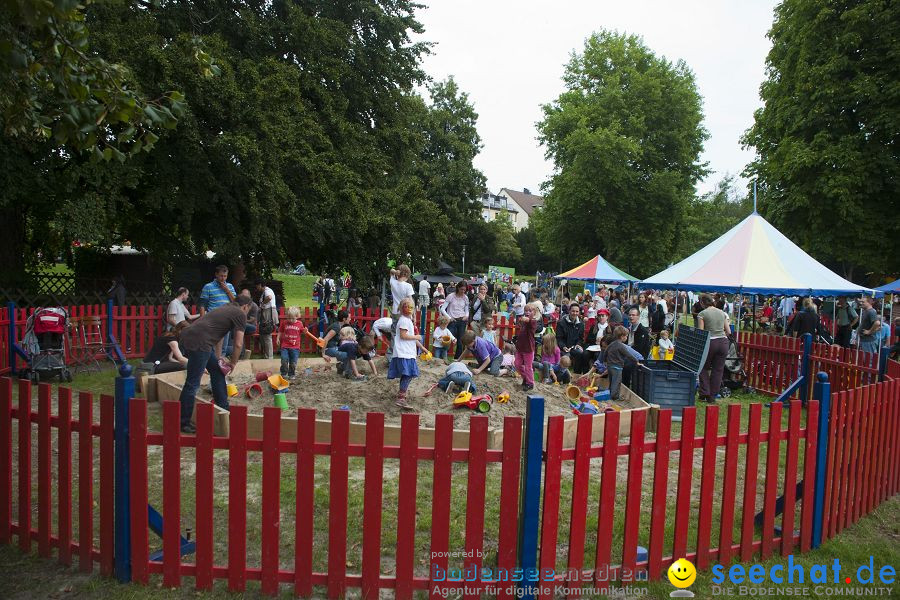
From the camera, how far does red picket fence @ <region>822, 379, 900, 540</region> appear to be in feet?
15.6

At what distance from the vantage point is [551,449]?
361 cm

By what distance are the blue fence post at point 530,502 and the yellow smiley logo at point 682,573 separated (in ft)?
3.34

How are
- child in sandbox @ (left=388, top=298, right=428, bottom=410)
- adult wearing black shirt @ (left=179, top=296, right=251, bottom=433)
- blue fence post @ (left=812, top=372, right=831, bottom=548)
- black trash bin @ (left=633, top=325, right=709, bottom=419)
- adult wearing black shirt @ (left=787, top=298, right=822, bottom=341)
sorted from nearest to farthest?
blue fence post @ (left=812, top=372, right=831, bottom=548), adult wearing black shirt @ (left=179, top=296, right=251, bottom=433), child in sandbox @ (left=388, top=298, right=428, bottom=410), black trash bin @ (left=633, top=325, right=709, bottom=419), adult wearing black shirt @ (left=787, top=298, right=822, bottom=341)

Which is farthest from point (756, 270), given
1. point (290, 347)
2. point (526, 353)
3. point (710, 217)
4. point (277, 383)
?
point (710, 217)

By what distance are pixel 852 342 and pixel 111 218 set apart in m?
20.6

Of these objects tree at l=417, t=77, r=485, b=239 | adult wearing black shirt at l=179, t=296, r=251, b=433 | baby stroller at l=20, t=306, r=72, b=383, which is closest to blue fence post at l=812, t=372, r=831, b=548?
adult wearing black shirt at l=179, t=296, r=251, b=433

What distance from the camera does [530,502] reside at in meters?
3.60

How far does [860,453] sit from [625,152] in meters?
32.6

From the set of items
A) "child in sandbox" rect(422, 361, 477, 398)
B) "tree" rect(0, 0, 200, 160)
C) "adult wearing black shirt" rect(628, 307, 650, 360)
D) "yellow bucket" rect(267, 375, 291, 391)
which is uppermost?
"tree" rect(0, 0, 200, 160)

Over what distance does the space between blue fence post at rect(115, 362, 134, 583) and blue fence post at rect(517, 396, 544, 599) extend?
2368 mm

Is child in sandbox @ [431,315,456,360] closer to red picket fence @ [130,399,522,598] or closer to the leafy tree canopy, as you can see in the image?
the leafy tree canopy

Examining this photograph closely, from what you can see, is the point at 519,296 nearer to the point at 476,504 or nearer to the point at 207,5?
the point at 207,5

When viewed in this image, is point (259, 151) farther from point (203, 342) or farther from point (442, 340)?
point (203, 342)

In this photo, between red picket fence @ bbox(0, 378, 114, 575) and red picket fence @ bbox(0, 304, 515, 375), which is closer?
red picket fence @ bbox(0, 378, 114, 575)
